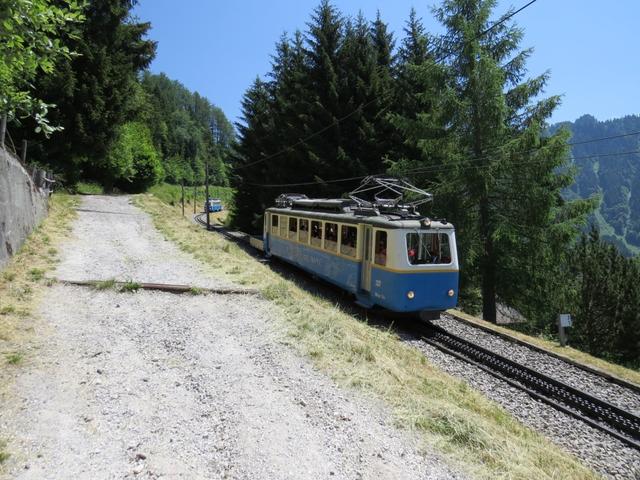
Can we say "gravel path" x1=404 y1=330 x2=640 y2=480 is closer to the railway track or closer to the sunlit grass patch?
the railway track

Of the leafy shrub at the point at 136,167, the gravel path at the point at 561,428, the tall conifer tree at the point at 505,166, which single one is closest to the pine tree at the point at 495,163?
the tall conifer tree at the point at 505,166

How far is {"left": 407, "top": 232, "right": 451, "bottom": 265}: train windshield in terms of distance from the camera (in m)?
11.5

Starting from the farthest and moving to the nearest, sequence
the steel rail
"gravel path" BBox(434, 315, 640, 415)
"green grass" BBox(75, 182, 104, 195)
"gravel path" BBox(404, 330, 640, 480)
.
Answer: "green grass" BBox(75, 182, 104, 195) < "gravel path" BBox(434, 315, 640, 415) < the steel rail < "gravel path" BBox(404, 330, 640, 480)

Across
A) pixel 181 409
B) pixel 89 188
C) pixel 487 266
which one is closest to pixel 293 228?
pixel 487 266

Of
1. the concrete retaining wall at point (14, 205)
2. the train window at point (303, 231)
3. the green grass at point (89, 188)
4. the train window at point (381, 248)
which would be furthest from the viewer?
the green grass at point (89, 188)

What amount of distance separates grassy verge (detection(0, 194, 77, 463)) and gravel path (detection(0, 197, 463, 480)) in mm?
254

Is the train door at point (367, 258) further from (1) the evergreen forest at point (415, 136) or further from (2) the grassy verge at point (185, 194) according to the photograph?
(2) the grassy verge at point (185, 194)

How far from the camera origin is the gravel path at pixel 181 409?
4.46 meters


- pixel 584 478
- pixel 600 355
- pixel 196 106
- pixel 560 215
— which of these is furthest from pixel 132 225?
pixel 196 106

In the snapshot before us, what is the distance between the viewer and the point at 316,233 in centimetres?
1598

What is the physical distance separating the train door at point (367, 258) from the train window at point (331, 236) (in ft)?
5.64

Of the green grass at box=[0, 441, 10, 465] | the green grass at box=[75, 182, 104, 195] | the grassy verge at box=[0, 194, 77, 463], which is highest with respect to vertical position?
the green grass at box=[75, 182, 104, 195]

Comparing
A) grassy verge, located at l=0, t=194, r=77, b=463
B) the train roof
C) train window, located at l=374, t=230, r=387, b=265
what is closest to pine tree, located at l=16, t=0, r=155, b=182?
grassy verge, located at l=0, t=194, r=77, b=463

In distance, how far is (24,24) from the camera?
560cm
